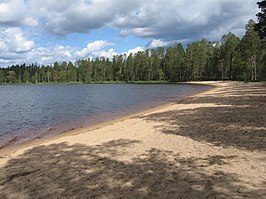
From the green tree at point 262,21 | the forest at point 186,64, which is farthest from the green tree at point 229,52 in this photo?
the green tree at point 262,21

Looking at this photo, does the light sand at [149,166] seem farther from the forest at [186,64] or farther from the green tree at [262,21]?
the forest at [186,64]

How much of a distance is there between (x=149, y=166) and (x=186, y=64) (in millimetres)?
123935

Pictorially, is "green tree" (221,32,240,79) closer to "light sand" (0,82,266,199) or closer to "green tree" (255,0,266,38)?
"green tree" (255,0,266,38)

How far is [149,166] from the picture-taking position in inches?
342

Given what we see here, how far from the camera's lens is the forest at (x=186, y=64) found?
277 feet

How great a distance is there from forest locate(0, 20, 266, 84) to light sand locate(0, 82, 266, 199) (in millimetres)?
58560

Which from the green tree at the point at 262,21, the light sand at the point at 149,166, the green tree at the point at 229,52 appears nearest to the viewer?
the light sand at the point at 149,166

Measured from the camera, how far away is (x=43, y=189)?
301 inches

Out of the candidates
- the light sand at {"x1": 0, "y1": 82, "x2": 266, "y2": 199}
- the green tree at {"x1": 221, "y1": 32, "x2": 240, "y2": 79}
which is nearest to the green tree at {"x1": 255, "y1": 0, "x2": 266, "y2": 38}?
the light sand at {"x1": 0, "y1": 82, "x2": 266, "y2": 199}

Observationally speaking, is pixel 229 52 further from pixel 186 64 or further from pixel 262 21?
pixel 262 21

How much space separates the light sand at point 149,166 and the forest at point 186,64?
5856 centimetres

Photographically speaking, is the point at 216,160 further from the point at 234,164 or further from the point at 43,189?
the point at 43,189

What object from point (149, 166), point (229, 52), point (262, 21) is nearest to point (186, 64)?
point (229, 52)

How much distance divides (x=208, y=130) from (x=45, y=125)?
50.5ft
